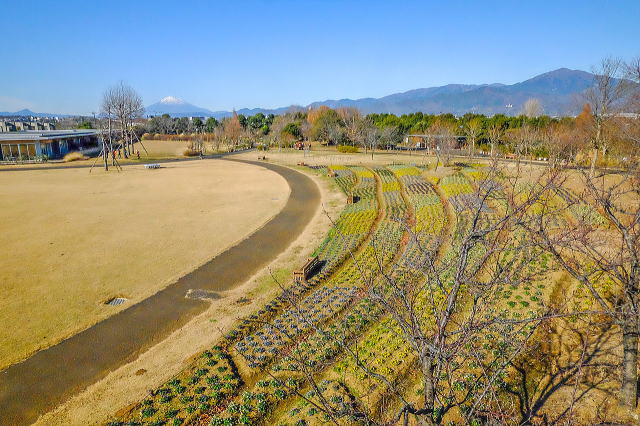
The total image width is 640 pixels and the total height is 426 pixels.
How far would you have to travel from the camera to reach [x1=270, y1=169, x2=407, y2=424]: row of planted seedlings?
36.8 feet

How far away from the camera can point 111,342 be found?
15.2 meters

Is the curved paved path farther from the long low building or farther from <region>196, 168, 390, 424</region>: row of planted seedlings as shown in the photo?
the long low building

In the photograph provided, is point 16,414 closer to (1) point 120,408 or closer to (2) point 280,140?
(1) point 120,408

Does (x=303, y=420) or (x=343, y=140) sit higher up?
(x=343, y=140)

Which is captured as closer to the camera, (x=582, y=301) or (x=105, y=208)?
(x=582, y=301)

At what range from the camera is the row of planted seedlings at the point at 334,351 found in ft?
36.8

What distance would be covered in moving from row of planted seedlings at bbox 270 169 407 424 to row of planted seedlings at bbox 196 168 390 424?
0.37m

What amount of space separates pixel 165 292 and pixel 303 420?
1109 cm

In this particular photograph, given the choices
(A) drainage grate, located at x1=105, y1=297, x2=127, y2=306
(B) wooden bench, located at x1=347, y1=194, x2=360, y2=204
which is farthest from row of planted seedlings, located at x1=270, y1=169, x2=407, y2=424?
(B) wooden bench, located at x1=347, y1=194, x2=360, y2=204

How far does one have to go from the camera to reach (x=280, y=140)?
289 feet

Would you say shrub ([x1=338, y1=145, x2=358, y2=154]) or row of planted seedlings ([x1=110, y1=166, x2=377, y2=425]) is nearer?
row of planted seedlings ([x1=110, y1=166, x2=377, y2=425])

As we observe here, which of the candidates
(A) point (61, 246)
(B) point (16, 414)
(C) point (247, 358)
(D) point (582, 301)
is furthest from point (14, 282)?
(D) point (582, 301)

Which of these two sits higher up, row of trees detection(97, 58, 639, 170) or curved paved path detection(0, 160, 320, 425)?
row of trees detection(97, 58, 639, 170)

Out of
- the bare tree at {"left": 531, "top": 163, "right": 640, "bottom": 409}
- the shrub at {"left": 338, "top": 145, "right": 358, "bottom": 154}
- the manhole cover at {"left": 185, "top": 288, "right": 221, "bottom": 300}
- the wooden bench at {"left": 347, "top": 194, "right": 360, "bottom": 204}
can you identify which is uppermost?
the shrub at {"left": 338, "top": 145, "right": 358, "bottom": 154}
